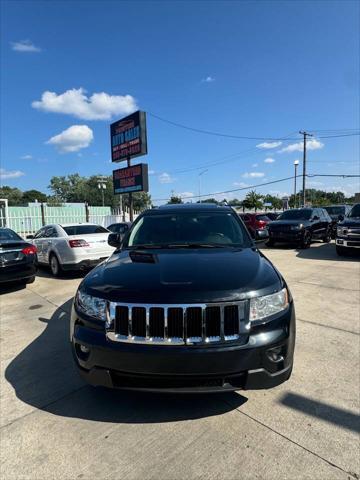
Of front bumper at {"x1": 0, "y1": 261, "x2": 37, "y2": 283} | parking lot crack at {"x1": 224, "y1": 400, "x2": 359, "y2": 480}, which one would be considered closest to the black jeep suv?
parking lot crack at {"x1": 224, "y1": 400, "x2": 359, "y2": 480}

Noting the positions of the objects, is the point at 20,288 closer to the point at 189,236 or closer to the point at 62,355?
the point at 62,355

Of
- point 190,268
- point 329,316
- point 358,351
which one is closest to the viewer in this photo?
point 190,268

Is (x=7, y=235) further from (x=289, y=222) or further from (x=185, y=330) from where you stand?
(x=289, y=222)

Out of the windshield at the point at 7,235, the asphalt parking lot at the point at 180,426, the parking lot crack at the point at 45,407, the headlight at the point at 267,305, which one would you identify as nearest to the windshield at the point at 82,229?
the windshield at the point at 7,235

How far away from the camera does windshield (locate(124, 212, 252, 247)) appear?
3707 mm

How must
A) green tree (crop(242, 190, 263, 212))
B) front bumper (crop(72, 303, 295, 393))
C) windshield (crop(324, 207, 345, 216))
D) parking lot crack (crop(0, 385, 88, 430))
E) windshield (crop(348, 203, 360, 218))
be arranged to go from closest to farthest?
1. front bumper (crop(72, 303, 295, 393))
2. parking lot crack (crop(0, 385, 88, 430))
3. windshield (crop(348, 203, 360, 218))
4. windshield (crop(324, 207, 345, 216))
5. green tree (crop(242, 190, 263, 212))

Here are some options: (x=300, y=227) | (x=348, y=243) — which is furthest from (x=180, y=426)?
Answer: (x=300, y=227)

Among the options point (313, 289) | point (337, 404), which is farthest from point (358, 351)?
point (313, 289)

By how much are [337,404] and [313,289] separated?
3.98 m

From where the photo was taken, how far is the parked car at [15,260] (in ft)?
22.0

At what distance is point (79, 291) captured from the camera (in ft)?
8.76

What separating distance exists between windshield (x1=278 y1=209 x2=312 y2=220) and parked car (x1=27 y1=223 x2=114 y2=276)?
874 centimetres

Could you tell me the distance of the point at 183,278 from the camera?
2430 millimetres

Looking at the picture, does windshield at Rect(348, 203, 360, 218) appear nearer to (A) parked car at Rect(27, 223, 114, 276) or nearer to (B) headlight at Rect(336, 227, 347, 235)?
(B) headlight at Rect(336, 227, 347, 235)
